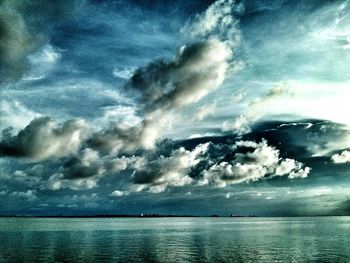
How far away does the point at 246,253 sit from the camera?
72938 mm

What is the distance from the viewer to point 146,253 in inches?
2916

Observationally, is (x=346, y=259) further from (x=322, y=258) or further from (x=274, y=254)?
(x=274, y=254)

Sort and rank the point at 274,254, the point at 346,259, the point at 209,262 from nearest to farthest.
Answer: the point at 209,262
the point at 346,259
the point at 274,254

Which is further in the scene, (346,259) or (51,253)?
(51,253)

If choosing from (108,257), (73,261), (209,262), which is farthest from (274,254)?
(73,261)

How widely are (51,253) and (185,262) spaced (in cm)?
2934

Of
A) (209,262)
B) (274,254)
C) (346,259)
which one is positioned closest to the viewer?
(209,262)

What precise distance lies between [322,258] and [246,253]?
14.0m

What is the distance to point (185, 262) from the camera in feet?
201

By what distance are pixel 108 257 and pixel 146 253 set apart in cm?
935

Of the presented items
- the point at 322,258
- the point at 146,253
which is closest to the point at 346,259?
the point at 322,258

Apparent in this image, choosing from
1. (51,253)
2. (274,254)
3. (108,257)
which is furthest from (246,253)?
(51,253)

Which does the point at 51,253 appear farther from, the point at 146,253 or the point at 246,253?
the point at 246,253

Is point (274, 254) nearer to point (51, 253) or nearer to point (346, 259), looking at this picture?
point (346, 259)
